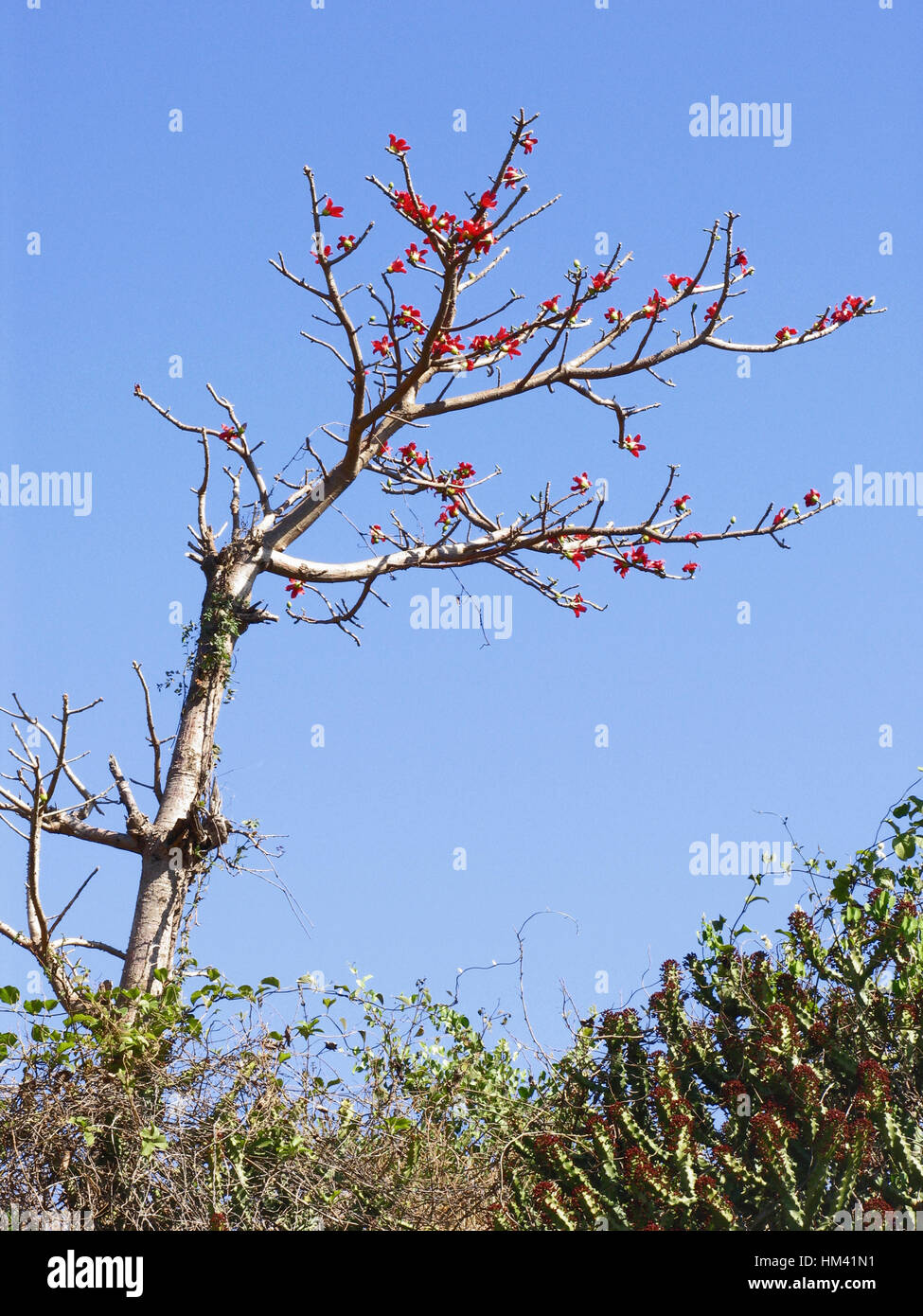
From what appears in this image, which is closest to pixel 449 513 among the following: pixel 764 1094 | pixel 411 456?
pixel 411 456

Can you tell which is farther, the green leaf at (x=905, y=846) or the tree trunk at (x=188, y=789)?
the tree trunk at (x=188, y=789)

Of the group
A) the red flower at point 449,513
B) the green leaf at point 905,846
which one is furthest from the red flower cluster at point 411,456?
the green leaf at point 905,846

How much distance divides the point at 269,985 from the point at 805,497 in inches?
209

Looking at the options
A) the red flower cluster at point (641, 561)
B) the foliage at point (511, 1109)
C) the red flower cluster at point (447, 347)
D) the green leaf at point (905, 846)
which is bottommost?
the foliage at point (511, 1109)

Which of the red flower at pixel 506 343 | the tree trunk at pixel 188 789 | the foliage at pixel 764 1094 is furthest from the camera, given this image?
the red flower at pixel 506 343

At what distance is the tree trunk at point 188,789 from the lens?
283 inches

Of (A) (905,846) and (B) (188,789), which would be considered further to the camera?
(B) (188,789)

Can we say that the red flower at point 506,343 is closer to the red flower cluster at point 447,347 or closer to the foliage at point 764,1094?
the red flower cluster at point 447,347

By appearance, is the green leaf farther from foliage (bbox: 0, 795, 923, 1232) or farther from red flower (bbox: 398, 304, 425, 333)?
red flower (bbox: 398, 304, 425, 333)

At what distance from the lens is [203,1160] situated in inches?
234

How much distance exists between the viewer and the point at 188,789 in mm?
7574

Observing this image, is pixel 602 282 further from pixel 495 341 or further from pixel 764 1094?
pixel 764 1094
